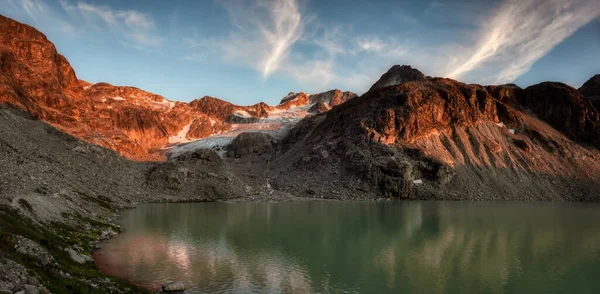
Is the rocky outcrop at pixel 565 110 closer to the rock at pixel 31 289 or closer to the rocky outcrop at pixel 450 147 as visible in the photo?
the rocky outcrop at pixel 450 147

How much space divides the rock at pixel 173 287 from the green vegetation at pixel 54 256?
1.43m

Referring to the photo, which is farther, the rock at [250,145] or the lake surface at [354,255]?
the rock at [250,145]

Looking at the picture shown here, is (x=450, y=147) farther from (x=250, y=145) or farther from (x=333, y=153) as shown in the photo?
(x=250, y=145)

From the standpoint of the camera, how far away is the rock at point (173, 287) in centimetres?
2095

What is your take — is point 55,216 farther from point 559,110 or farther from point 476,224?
point 559,110

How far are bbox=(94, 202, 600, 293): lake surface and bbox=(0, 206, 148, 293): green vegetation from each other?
2.60 meters

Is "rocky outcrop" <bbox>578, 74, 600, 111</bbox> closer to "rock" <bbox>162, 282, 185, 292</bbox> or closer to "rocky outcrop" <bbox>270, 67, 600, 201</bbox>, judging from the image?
"rocky outcrop" <bbox>270, 67, 600, 201</bbox>

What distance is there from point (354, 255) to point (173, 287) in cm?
1598

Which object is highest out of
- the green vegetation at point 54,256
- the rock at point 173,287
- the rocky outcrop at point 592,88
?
the rocky outcrop at point 592,88

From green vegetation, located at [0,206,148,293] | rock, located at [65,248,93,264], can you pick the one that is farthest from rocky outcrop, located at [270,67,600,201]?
rock, located at [65,248,93,264]

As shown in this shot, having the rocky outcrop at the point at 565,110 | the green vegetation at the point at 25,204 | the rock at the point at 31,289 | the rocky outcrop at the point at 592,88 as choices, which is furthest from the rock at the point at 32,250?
the rocky outcrop at the point at 592,88

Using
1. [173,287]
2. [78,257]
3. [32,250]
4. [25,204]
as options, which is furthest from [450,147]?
[32,250]

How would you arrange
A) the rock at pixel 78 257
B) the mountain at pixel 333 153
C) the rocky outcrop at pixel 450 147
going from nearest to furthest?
the rock at pixel 78 257 < the mountain at pixel 333 153 < the rocky outcrop at pixel 450 147

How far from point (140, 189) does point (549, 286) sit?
74.6m
